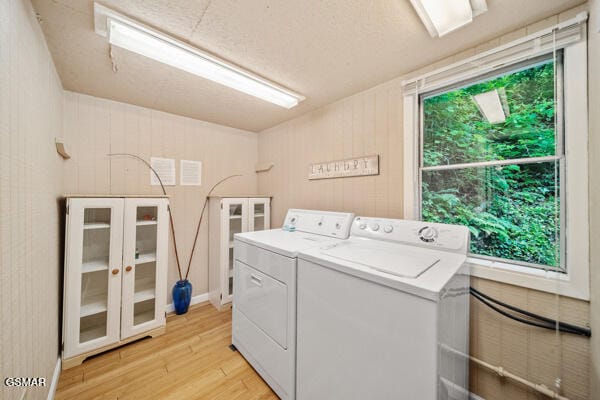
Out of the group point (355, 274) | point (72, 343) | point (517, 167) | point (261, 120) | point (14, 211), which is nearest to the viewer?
point (14, 211)

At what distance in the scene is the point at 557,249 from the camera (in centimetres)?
117

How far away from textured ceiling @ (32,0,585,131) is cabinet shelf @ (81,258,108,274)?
Answer: 1507 mm

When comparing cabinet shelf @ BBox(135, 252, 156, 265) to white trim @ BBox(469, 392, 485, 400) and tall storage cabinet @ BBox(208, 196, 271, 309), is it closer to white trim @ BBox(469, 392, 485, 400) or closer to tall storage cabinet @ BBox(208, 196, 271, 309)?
tall storage cabinet @ BBox(208, 196, 271, 309)

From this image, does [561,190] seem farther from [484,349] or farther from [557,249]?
[484,349]

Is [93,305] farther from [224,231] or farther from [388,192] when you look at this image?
[388,192]

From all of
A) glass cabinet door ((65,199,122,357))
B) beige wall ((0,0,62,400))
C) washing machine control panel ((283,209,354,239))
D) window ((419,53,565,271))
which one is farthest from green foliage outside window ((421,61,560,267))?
glass cabinet door ((65,199,122,357))

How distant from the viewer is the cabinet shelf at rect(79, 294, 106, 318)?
1798 millimetres

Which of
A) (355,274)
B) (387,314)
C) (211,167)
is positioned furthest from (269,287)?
(211,167)

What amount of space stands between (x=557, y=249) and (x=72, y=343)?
10.7 ft

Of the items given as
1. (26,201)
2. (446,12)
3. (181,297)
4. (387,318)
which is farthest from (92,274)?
(446,12)

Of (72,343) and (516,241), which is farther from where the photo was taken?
(72,343)

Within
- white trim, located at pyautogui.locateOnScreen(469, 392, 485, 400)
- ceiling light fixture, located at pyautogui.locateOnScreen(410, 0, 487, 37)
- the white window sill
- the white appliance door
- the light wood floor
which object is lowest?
the light wood floor

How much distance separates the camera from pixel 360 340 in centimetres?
99

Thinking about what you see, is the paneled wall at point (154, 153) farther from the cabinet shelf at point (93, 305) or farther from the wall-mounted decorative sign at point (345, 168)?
the wall-mounted decorative sign at point (345, 168)
